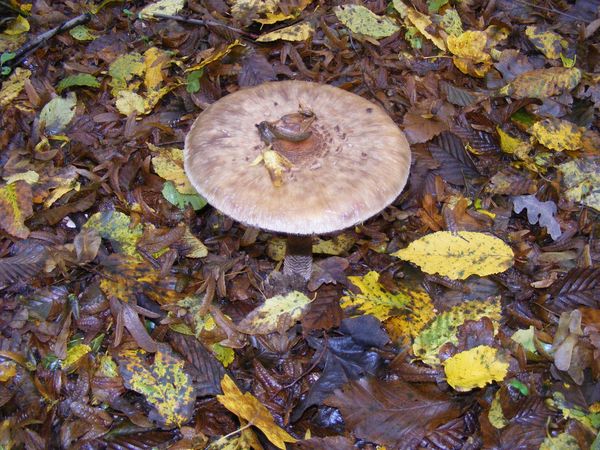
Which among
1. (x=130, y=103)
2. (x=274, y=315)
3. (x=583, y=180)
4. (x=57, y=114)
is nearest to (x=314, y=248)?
(x=274, y=315)

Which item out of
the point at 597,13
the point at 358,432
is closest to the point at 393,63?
the point at 597,13

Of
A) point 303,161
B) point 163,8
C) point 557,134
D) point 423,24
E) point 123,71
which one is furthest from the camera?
point 163,8

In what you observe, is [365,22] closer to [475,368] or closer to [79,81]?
[79,81]

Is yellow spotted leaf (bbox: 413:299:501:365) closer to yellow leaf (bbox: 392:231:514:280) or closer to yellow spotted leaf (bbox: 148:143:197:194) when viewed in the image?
yellow leaf (bbox: 392:231:514:280)

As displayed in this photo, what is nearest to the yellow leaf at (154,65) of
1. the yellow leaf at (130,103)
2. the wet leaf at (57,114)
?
the yellow leaf at (130,103)

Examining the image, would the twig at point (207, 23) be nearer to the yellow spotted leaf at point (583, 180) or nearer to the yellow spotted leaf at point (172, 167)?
the yellow spotted leaf at point (172, 167)

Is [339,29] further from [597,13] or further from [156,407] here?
[156,407]
